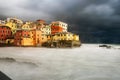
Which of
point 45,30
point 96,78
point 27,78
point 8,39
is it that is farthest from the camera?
point 45,30

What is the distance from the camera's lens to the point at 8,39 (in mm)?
72375

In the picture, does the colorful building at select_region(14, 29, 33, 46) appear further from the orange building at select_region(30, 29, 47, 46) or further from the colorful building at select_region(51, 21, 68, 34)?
the colorful building at select_region(51, 21, 68, 34)

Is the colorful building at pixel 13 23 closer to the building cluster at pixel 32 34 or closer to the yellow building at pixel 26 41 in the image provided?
the building cluster at pixel 32 34

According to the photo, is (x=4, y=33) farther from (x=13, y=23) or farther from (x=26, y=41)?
(x=26, y=41)

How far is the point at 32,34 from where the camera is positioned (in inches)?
2621

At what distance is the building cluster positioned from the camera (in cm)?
6656

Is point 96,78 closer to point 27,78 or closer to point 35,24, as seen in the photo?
point 27,78

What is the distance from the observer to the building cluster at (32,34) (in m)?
66.6

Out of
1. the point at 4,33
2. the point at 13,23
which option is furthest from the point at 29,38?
the point at 13,23

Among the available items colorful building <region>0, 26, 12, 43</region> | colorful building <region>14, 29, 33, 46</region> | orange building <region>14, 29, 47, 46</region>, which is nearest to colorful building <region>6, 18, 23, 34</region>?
colorful building <region>0, 26, 12, 43</region>

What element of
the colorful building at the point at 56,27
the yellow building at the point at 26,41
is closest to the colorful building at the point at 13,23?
the yellow building at the point at 26,41

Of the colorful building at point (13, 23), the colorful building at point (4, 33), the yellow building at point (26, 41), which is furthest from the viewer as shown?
the colorful building at point (13, 23)

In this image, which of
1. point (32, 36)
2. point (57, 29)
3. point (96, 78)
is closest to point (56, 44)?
point (32, 36)

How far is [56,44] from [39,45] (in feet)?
21.0
